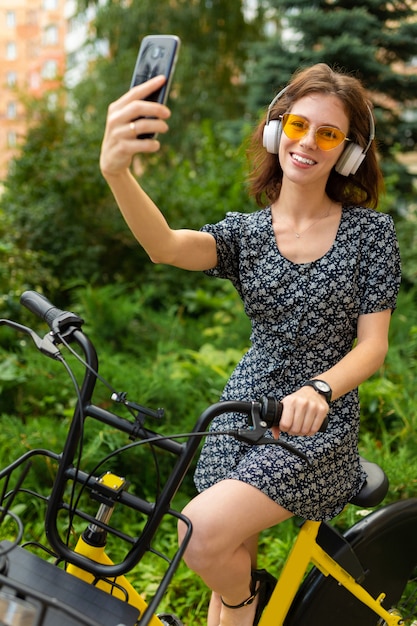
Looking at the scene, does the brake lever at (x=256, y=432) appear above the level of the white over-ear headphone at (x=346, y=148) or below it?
below

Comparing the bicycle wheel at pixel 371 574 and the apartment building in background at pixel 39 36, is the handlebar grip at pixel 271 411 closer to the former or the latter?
the bicycle wheel at pixel 371 574

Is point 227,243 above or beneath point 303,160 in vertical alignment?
beneath

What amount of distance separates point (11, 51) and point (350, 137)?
13873 millimetres

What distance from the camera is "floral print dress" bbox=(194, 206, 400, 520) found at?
193 cm

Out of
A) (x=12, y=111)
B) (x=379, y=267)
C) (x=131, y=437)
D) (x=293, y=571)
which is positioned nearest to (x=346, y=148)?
(x=379, y=267)

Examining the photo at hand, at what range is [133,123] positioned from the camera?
51.4 inches

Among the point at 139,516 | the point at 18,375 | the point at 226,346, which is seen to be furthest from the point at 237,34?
the point at 139,516

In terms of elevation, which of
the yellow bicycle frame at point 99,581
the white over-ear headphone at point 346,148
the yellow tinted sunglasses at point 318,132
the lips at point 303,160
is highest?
the white over-ear headphone at point 346,148

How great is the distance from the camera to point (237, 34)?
12078mm

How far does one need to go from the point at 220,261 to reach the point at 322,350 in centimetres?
41

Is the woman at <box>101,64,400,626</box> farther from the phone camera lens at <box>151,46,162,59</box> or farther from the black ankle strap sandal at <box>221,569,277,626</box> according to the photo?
the phone camera lens at <box>151,46,162,59</box>

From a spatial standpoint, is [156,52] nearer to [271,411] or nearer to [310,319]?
[271,411]

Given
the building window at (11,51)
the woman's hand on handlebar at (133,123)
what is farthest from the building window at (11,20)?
the woman's hand on handlebar at (133,123)

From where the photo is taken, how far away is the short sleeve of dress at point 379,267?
Answer: 1933mm
